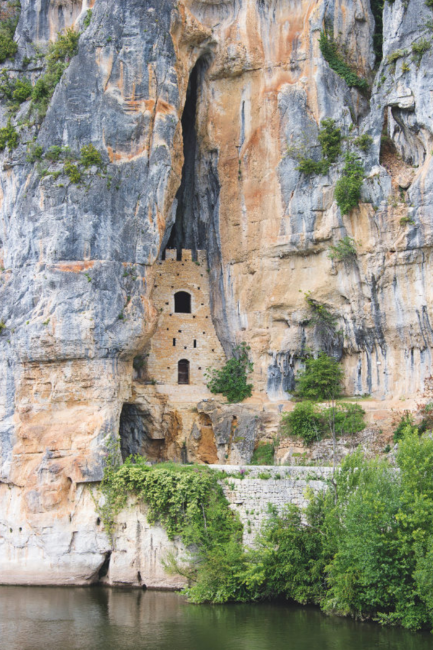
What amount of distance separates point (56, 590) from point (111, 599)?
8.10ft

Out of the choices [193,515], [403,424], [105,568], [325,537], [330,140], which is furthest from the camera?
[330,140]

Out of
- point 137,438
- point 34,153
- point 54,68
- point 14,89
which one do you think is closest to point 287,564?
point 137,438

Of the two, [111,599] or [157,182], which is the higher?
[157,182]

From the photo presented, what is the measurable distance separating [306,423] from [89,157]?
11.9 meters

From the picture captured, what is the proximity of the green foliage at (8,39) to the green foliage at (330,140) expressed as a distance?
40.2 feet

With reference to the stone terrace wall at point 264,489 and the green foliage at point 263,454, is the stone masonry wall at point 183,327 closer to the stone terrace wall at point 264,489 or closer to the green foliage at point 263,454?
the green foliage at point 263,454

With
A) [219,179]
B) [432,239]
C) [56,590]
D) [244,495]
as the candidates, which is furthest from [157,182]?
[56,590]

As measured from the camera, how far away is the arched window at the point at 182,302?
33688 millimetres

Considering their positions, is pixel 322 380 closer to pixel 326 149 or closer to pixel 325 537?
pixel 326 149

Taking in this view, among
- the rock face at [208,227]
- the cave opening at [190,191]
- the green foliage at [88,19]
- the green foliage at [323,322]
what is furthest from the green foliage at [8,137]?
the green foliage at [323,322]

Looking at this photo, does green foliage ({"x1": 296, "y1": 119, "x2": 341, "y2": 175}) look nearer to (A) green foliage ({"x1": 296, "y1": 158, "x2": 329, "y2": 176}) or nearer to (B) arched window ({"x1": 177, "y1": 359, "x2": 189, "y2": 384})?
(A) green foliage ({"x1": 296, "y1": 158, "x2": 329, "y2": 176})

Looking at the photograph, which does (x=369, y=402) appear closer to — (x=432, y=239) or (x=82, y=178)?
(x=432, y=239)

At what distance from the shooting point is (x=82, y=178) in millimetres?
27969

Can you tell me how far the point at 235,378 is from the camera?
31.5m
